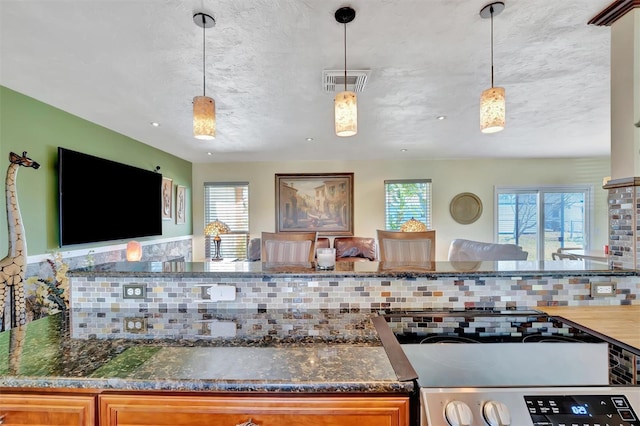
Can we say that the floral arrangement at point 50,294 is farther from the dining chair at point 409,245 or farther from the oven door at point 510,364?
the oven door at point 510,364

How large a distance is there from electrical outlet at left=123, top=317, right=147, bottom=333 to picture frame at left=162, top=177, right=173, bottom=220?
4199 millimetres

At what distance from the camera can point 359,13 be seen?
1.65m

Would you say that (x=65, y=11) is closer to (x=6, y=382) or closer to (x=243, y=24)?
(x=243, y=24)

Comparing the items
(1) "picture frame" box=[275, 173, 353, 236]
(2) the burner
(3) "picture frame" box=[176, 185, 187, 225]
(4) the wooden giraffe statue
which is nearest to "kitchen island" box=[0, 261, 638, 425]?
(2) the burner

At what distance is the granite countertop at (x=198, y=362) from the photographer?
745 mm

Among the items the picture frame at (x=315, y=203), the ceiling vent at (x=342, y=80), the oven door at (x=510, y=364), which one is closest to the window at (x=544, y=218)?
the picture frame at (x=315, y=203)

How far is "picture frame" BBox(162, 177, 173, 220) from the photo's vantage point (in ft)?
Result: 16.2

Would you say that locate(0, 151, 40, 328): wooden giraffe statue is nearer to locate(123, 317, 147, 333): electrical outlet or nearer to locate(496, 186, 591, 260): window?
locate(123, 317, 147, 333): electrical outlet

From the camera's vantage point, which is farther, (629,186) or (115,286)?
(629,186)

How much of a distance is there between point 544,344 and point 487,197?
554 centimetres

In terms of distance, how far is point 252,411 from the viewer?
755 mm

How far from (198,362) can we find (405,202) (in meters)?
5.55

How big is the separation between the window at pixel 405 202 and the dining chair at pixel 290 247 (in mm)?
4019

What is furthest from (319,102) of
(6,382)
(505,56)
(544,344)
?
(6,382)
